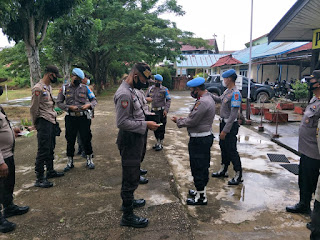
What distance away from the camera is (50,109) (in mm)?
3834

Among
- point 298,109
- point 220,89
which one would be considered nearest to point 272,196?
point 298,109

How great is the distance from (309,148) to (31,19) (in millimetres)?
8509

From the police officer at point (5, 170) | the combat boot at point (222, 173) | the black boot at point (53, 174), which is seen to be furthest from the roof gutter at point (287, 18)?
the police officer at point (5, 170)

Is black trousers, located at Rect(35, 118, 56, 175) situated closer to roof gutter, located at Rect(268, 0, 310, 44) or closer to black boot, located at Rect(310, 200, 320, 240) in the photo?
black boot, located at Rect(310, 200, 320, 240)

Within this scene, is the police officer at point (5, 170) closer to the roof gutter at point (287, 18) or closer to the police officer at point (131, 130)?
the police officer at point (131, 130)

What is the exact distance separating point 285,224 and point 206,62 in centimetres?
3252

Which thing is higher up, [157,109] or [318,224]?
[157,109]

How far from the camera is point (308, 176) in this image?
9.30 ft

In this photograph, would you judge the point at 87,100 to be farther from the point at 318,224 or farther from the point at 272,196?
the point at 318,224

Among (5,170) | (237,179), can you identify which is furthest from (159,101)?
(5,170)

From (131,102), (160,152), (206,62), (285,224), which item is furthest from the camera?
(206,62)

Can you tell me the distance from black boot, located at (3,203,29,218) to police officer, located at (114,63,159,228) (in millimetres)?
1271

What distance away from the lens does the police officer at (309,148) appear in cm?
269

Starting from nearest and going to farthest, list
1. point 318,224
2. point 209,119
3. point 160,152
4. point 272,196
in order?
point 318,224 → point 209,119 → point 272,196 → point 160,152
